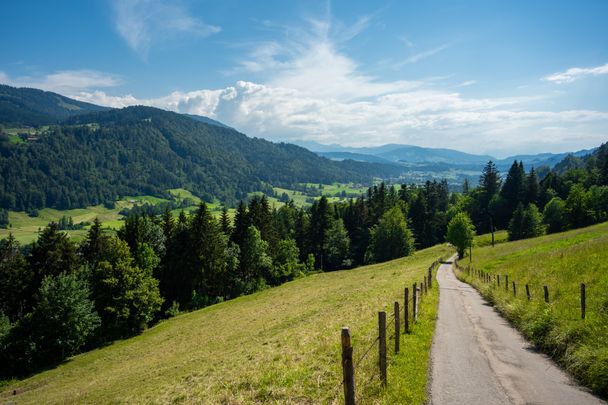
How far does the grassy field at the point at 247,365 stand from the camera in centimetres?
1112

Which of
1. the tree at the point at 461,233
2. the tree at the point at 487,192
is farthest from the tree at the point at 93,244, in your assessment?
the tree at the point at 487,192

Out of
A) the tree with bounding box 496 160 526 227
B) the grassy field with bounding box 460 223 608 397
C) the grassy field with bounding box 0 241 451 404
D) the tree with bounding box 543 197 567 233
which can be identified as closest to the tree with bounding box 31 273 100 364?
the grassy field with bounding box 0 241 451 404

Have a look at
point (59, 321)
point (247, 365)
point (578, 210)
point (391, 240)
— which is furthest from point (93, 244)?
point (578, 210)

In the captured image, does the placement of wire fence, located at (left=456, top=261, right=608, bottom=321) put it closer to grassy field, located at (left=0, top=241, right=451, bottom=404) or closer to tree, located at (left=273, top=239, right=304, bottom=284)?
grassy field, located at (left=0, top=241, right=451, bottom=404)

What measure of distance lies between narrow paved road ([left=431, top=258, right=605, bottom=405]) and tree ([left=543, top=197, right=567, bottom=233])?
93.7 metres

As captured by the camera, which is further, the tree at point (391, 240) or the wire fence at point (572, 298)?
the tree at point (391, 240)

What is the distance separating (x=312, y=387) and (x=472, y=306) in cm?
1776

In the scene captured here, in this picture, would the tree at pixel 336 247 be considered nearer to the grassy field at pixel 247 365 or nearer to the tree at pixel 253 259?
the tree at pixel 253 259

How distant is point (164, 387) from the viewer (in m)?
17.6

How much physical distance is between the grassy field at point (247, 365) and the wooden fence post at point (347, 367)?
8.65 feet

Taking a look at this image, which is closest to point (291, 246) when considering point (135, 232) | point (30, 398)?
point (135, 232)

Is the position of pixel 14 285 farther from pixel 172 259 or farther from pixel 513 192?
pixel 513 192

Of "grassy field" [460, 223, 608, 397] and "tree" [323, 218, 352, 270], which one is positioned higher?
"grassy field" [460, 223, 608, 397]

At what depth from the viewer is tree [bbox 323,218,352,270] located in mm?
92438
